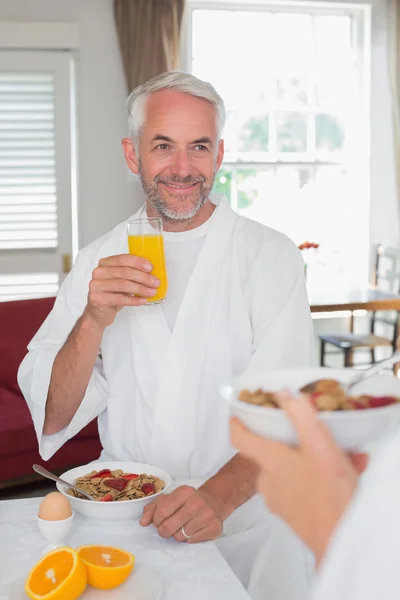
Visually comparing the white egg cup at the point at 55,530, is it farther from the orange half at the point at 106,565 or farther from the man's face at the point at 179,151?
the man's face at the point at 179,151

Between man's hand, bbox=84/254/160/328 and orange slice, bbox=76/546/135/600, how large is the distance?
0.54 m

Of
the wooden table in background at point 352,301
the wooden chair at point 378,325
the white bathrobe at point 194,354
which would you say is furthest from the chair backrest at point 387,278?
the white bathrobe at point 194,354

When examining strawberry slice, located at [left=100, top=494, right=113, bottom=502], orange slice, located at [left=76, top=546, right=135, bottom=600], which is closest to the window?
strawberry slice, located at [left=100, top=494, right=113, bottom=502]

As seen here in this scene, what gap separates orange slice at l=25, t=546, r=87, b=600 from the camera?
1027mm

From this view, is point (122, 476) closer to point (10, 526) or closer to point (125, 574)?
point (10, 526)

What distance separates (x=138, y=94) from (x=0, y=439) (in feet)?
6.96

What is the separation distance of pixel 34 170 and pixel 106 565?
436 centimetres

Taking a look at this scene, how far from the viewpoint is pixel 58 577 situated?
3.49ft

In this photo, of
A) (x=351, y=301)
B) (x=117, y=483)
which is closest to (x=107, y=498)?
(x=117, y=483)

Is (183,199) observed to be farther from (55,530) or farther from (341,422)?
(341,422)

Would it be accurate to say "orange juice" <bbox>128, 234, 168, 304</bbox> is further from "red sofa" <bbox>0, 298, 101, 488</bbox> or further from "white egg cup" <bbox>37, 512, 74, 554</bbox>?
"red sofa" <bbox>0, 298, 101, 488</bbox>

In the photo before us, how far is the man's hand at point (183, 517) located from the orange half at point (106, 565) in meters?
0.16

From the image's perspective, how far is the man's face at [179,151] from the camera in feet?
5.98

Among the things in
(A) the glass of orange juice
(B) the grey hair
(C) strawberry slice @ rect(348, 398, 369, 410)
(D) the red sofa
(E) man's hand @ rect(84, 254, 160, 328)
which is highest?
(B) the grey hair
